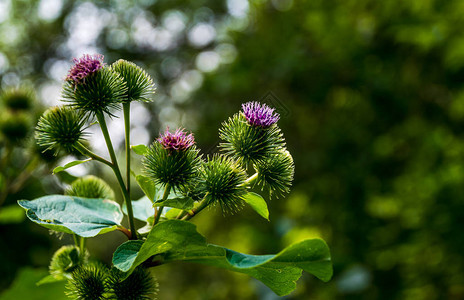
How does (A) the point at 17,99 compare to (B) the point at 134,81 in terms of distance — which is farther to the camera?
(A) the point at 17,99

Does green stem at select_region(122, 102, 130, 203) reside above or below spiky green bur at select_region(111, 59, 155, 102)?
below

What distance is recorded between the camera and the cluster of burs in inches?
50.1

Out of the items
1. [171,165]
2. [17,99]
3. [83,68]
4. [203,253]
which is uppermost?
[17,99]

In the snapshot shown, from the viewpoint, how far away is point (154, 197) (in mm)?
1327

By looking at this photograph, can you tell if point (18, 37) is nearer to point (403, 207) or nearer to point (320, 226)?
point (320, 226)

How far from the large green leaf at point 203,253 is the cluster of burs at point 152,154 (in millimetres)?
148

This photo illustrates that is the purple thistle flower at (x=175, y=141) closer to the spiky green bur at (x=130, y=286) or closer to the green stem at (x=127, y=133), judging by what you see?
the green stem at (x=127, y=133)

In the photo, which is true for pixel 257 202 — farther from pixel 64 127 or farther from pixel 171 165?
pixel 64 127

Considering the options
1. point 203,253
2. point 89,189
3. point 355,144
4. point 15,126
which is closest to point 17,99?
point 15,126

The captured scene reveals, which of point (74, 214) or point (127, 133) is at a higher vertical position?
point (127, 133)

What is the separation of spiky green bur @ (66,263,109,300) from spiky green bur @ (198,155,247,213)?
413 mm

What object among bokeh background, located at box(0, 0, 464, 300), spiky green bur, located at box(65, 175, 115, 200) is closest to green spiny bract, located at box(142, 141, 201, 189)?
spiky green bur, located at box(65, 175, 115, 200)

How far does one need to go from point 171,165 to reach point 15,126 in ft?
7.59

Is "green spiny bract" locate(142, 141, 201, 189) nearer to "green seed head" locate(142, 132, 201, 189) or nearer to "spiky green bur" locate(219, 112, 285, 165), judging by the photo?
"green seed head" locate(142, 132, 201, 189)
